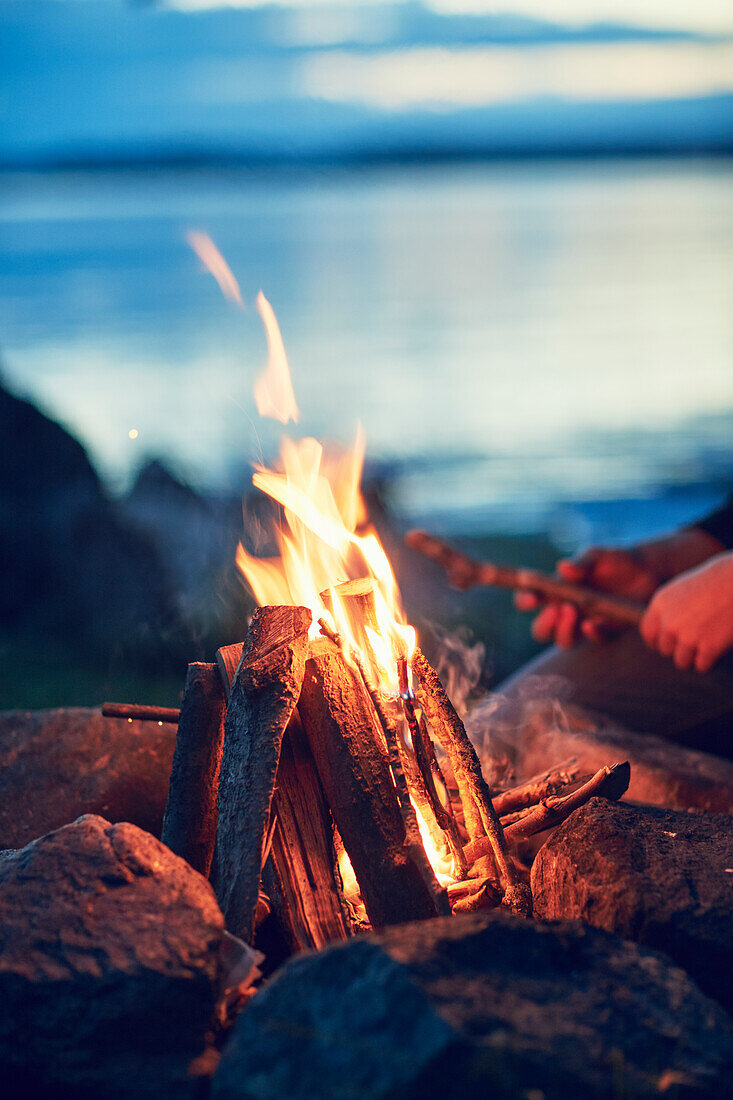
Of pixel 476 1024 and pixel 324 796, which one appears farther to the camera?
pixel 324 796

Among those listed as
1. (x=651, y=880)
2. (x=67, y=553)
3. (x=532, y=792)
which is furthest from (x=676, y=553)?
(x=67, y=553)

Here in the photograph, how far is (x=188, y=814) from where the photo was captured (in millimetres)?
2150

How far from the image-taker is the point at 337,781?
1.88 metres

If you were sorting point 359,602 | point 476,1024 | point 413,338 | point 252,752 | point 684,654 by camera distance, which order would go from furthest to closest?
1. point 413,338
2. point 684,654
3. point 359,602
4. point 252,752
5. point 476,1024

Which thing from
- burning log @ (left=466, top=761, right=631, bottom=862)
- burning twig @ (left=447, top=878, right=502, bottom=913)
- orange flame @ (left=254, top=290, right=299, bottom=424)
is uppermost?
orange flame @ (left=254, top=290, right=299, bottom=424)

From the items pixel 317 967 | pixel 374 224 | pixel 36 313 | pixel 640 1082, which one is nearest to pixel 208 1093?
pixel 317 967

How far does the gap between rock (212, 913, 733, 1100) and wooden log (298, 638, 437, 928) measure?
13.0 inches

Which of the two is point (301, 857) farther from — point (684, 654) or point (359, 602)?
point (684, 654)

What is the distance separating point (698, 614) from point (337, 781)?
2.14 metres

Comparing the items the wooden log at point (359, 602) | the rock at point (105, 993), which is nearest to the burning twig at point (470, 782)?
the wooden log at point (359, 602)

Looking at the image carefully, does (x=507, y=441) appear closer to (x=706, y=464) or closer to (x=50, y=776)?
(x=706, y=464)

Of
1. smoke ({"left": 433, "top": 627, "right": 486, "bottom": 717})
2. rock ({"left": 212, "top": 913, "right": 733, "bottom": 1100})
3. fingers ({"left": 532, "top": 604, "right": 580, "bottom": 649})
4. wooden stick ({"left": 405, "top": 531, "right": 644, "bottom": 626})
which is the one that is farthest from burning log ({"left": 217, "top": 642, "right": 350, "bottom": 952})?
fingers ({"left": 532, "top": 604, "right": 580, "bottom": 649})

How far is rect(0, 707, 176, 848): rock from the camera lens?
2.85 metres

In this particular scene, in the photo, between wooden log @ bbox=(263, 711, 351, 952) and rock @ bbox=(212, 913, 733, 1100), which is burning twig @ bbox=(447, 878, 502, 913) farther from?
rock @ bbox=(212, 913, 733, 1100)
